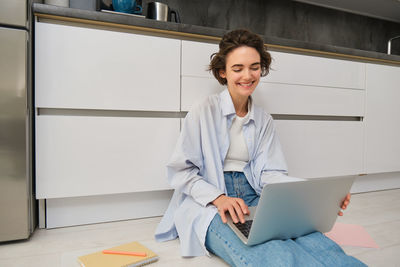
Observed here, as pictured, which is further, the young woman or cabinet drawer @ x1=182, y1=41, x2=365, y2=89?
cabinet drawer @ x1=182, y1=41, x2=365, y2=89

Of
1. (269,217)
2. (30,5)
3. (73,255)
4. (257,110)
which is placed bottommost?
(73,255)

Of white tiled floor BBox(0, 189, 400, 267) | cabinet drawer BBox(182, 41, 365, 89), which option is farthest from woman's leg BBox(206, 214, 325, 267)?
cabinet drawer BBox(182, 41, 365, 89)

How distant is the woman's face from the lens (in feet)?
3.93

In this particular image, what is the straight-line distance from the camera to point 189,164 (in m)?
1.19

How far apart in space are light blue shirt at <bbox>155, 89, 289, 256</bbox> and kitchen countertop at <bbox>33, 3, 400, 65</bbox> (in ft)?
1.30

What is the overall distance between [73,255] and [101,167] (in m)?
0.39

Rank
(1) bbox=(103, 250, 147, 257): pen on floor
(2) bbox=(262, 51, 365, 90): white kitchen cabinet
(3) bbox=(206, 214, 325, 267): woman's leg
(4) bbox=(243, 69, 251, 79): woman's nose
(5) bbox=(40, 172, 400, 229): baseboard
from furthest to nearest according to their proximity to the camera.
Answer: (2) bbox=(262, 51, 365, 90): white kitchen cabinet < (5) bbox=(40, 172, 400, 229): baseboard < (4) bbox=(243, 69, 251, 79): woman's nose < (1) bbox=(103, 250, 147, 257): pen on floor < (3) bbox=(206, 214, 325, 267): woman's leg

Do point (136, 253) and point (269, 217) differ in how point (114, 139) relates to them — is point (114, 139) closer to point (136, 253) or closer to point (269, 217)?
point (136, 253)

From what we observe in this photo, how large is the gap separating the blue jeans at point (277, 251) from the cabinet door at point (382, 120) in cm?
132

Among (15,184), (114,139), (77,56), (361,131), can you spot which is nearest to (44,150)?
(15,184)

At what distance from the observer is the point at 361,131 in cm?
201

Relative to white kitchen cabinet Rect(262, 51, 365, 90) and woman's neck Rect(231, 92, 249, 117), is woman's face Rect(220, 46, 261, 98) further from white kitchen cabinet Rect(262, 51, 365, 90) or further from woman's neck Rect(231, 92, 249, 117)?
white kitchen cabinet Rect(262, 51, 365, 90)

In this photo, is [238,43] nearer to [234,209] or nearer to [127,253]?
[234,209]

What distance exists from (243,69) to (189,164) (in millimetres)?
424
